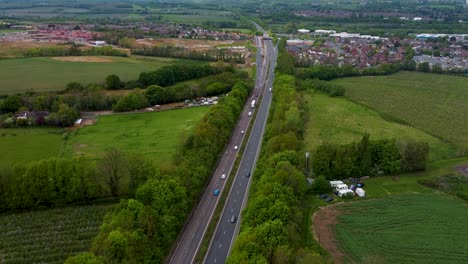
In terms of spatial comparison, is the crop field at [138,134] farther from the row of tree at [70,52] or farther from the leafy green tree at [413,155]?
the row of tree at [70,52]

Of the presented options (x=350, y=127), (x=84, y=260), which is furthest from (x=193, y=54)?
(x=84, y=260)

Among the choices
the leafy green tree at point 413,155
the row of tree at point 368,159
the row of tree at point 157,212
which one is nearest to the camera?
the row of tree at point 157,212

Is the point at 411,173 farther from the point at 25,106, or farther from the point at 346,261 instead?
the point at 25,106

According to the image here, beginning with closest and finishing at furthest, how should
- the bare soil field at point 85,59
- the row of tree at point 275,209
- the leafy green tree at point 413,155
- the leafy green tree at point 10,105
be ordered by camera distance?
1. the row of tree at point 275,209
2. the leafy green tree at point 413,155
3. the leafy green tree at point 10,105
4. the bare soil field at point 85,59

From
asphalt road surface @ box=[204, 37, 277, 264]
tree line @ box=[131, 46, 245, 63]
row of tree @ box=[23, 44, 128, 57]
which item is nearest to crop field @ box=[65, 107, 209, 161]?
asphalt road surface @ box=[204, 37, 277, 264]

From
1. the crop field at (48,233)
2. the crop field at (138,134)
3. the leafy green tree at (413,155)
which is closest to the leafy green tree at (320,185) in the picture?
the leafy green tree at (413,155)

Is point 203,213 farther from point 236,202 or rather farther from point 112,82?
point 112,82

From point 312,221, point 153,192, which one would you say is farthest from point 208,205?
point 312,221
